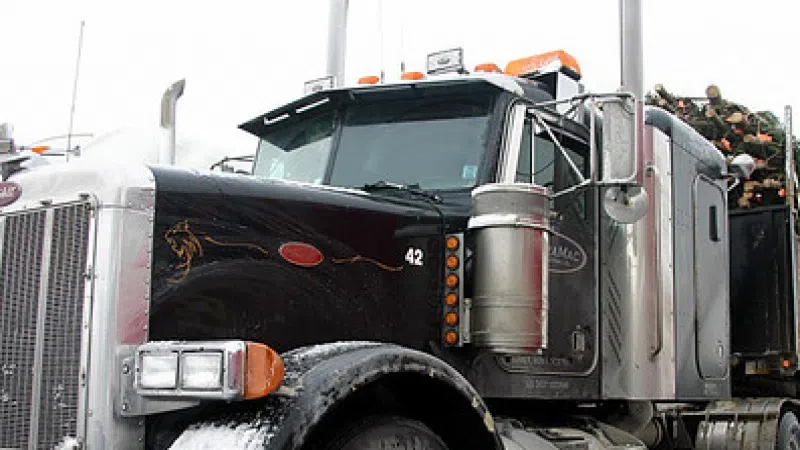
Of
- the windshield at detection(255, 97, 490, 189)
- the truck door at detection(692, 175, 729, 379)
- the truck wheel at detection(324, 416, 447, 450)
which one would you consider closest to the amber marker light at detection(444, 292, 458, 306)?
the windshield at detection(255, 97, 490, 189)

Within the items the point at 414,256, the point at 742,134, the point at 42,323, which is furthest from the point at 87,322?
the point at 742,134

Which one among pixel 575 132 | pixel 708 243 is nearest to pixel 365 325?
pixel 575 132

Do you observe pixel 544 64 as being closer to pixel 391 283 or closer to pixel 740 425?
pixel 391 283

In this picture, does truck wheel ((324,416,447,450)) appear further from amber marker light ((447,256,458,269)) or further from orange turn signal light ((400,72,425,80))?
orange turn signal light ((400,72,425,80))

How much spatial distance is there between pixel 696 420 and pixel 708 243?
4.46 feet

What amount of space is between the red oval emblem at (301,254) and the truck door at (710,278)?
3.35m

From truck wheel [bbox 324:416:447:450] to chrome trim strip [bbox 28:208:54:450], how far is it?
110 cm

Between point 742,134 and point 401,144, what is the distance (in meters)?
4.88

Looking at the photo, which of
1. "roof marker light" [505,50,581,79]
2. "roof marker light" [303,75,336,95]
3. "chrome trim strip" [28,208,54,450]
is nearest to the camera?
"chrome trim strip" [28,208,54,450]

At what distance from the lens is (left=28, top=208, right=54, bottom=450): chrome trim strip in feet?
11.8

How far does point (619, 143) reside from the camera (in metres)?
4.56

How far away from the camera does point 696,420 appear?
722cm

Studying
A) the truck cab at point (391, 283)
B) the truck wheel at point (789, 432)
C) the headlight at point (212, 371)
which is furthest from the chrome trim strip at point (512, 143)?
the truck wheel at point (789, 432)

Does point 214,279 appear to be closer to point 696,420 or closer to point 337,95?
point 337,95
